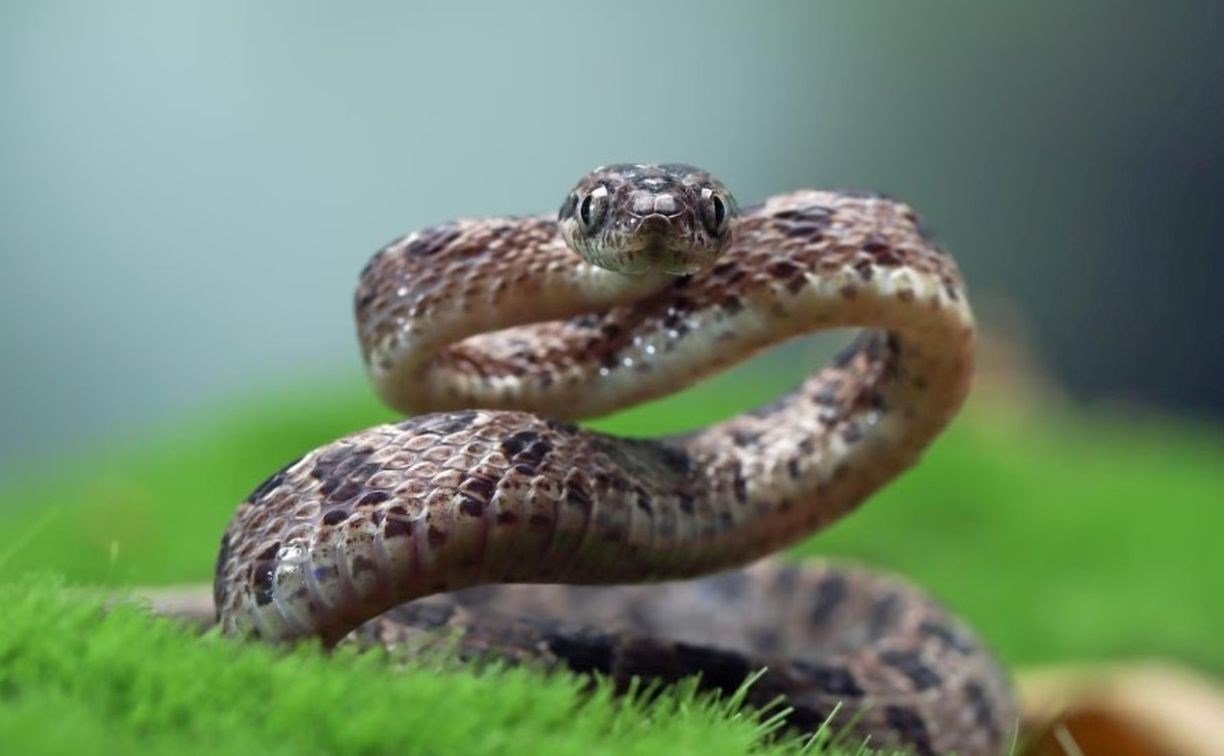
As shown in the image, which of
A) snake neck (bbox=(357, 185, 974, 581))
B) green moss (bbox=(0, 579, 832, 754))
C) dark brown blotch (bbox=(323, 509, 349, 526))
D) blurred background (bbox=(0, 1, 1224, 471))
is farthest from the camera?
blurred background (bbox=(0, 1, 1224, 471))

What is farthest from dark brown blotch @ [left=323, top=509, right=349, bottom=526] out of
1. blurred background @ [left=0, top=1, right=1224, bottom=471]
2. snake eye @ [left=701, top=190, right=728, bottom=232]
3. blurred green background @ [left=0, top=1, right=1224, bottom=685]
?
blurred background @ [left=0, top=1, right=1224, bottom=471]

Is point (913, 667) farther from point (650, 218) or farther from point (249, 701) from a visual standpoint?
point (249, 701)

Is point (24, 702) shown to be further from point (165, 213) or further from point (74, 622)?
point (165, 213)

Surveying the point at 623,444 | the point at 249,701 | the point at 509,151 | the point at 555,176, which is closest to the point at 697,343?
the point at 623,444

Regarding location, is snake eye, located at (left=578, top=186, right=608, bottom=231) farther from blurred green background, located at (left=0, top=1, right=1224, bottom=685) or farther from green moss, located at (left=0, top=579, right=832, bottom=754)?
blurred green background, located at (left=0, top=1, right=1224, bottom=685)

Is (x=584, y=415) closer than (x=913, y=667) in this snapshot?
Yes

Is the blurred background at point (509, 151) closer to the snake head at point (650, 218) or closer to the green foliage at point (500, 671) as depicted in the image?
the green foliage at point (500, 671)

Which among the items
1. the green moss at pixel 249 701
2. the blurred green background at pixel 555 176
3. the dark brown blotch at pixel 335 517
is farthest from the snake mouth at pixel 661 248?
the blurred green background at pixel 555 176

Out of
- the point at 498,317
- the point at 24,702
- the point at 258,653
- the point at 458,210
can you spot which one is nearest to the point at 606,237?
Answer: the point at 498,317
